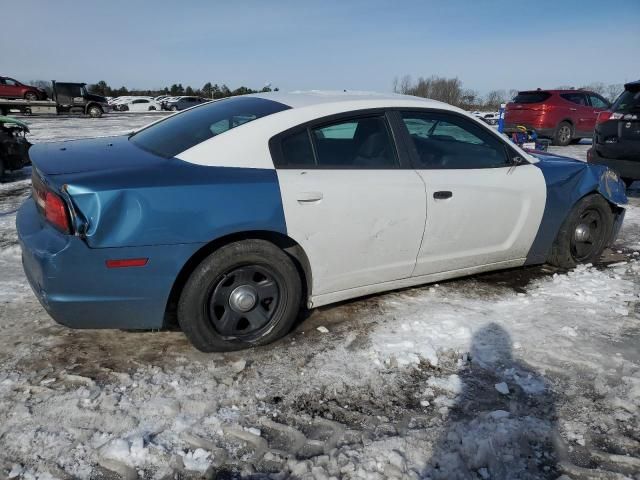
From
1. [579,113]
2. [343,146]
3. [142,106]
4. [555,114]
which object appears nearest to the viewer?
[343,146]

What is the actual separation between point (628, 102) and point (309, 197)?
601 centimetres

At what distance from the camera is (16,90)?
1109 inches

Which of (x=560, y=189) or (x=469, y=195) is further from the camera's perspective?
(x=560, y=189)

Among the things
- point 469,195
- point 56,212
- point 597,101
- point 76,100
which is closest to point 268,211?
point 56,212

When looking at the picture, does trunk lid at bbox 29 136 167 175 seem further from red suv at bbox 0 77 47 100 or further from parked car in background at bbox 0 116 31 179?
red suv at bbox 0 77 47 100

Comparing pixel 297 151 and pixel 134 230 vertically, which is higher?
pixel 297 151

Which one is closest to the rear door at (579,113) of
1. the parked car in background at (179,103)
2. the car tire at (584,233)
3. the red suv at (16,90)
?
the car tire at (584,233)

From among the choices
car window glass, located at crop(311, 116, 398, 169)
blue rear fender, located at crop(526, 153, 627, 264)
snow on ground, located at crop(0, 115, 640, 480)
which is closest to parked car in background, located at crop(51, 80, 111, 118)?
snow on ground, located at crop(0, 115, 640, 480)

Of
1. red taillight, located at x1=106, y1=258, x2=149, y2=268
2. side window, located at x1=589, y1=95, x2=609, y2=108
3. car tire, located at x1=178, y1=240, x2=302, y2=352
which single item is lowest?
car tire, located at x1=178, y1=240, x2=302, y2=352

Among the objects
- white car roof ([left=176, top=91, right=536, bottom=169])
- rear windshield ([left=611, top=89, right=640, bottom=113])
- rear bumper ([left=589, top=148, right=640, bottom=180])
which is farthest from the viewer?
rear windshield ([left=611, top=89, right=640, bottom=113])

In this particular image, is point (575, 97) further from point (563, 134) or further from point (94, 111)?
point (94, 111)

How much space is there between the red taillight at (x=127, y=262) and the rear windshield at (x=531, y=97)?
13.8m

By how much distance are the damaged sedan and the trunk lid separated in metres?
0.01

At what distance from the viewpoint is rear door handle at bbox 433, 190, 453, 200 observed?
3.28 metres
